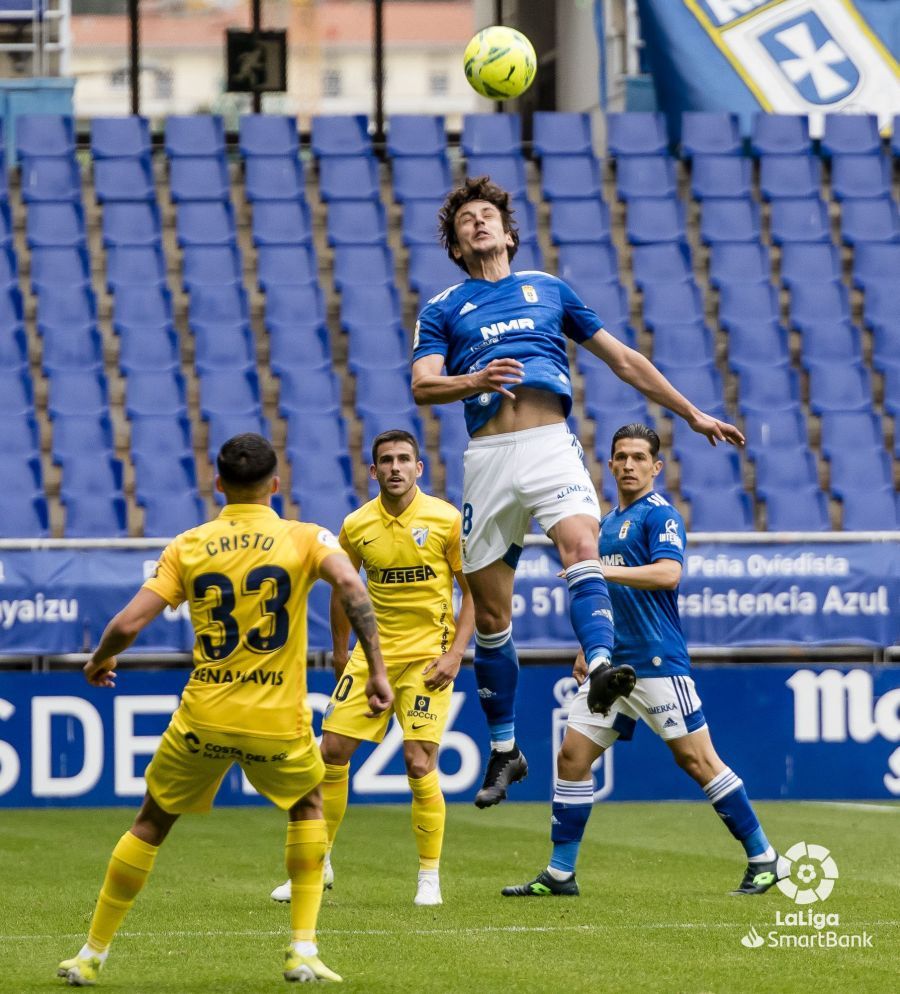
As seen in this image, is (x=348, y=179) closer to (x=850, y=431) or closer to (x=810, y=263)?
(x=810, y=263)

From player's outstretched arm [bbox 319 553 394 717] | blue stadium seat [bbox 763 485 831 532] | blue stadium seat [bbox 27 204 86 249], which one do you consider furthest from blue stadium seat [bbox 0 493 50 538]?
player's outstretched arm [bbox 319 553 394 717]

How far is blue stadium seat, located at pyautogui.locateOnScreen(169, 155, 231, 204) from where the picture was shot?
17266 millimetres

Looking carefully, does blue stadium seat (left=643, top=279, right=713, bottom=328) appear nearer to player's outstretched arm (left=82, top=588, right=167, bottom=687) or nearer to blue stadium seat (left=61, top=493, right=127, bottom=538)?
blue stadium seat (left=61, top=493, right=127, bottom=538)

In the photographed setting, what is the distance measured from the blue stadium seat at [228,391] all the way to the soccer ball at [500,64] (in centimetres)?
694

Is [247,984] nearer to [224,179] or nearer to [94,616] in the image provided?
[94,616]

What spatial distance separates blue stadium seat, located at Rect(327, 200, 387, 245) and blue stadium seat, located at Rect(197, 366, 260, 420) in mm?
1972

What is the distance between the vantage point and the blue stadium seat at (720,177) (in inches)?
700

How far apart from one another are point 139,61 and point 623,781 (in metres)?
10.1

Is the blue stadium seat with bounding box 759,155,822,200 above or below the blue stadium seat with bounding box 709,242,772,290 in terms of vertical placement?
above

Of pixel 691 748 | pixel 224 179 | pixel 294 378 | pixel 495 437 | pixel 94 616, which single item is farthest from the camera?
pixel 224 179

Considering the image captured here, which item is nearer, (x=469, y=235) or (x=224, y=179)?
(x=469, y=235)

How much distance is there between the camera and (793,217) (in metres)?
17.8

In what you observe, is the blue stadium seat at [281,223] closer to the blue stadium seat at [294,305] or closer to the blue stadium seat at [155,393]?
the blue stadium seat at [294,305]

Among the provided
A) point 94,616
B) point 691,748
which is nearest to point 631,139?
point 94,616
